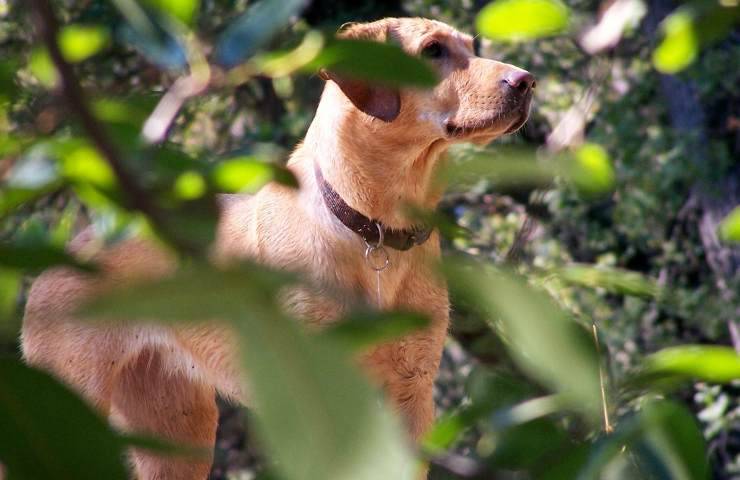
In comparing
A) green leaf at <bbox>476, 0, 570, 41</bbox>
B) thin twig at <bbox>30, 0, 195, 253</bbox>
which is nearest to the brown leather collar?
green leaf at <bbox>476, 0, 570, 41</bbox>

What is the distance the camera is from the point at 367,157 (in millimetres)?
3266

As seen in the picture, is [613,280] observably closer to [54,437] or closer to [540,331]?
[540,331]


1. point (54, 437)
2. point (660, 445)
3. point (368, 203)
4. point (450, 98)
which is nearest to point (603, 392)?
point (660, 445)

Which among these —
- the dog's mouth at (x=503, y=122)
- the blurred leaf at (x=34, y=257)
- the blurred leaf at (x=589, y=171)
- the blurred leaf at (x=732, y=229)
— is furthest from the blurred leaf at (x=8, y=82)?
the dog's mouth at (x=503, y=122)

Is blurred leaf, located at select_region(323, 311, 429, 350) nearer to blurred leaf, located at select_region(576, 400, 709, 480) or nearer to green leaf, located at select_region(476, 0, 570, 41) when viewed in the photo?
blurred leaf, located at select_region(576, 400, 709, 480)

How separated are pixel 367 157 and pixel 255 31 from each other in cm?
264

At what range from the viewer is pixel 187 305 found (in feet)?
1.41

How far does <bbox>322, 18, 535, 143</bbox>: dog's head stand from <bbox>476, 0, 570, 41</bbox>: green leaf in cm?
207

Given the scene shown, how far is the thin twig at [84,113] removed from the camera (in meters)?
0.43

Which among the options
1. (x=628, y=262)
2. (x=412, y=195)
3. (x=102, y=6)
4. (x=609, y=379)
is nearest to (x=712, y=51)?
(x=628, y=262)

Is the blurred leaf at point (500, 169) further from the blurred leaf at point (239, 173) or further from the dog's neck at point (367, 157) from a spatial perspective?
the dog's neck at point (367, 157)

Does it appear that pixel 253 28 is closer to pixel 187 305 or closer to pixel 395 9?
pixel 187 305

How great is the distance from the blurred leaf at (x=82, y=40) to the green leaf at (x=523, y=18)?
269 mm

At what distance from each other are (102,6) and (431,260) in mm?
5436
